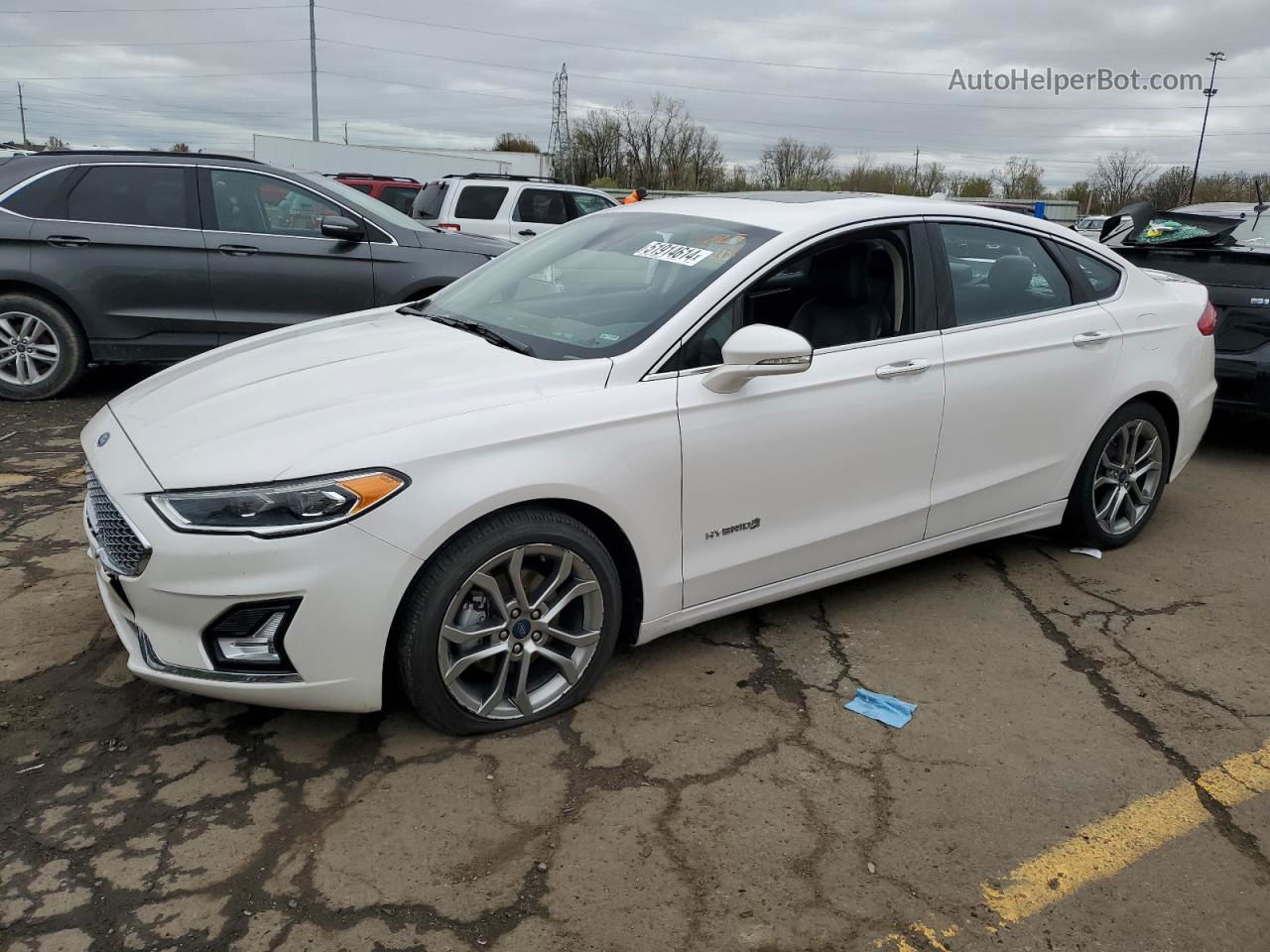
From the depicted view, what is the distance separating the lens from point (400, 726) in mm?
2982

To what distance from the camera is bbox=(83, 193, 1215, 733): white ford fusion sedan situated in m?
2.57

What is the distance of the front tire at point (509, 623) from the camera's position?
2676 mm

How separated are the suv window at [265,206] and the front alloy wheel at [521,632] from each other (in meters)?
5.09

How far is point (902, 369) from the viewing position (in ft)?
11.5

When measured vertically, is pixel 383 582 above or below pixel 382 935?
above

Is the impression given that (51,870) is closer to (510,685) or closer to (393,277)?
(510,685)

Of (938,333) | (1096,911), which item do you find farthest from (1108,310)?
(1096,911)

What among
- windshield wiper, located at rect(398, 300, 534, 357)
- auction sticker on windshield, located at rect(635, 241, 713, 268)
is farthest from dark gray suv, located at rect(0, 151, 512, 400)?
auction sticker on windshield, located at rect(635, 241, 713, 268)

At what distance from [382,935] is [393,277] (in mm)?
5710

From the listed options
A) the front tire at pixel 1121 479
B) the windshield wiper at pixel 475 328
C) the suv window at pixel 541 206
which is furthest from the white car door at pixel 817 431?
the suv window at pixel 541 206

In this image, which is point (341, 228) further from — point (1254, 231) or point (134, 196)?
point (1254, 231)

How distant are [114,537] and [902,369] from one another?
260 cm

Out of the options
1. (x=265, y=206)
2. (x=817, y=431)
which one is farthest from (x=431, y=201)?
(x=817, y=431)

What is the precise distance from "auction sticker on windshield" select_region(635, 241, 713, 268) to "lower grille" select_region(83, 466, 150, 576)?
75.5 inches
